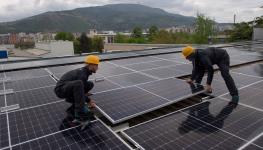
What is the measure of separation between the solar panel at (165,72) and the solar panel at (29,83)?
14.2 ft

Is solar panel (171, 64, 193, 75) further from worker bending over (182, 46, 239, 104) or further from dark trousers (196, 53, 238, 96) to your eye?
dark trousers (196, 53, 238, 96)

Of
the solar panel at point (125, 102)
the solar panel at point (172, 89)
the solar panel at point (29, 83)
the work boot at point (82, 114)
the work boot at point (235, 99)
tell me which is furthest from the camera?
the solar panel at point (29, 83)

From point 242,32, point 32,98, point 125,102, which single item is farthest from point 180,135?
point 242,32

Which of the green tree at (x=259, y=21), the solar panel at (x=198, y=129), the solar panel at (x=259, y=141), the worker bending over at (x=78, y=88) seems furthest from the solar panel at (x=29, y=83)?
the green tree at (x=259, y=21)

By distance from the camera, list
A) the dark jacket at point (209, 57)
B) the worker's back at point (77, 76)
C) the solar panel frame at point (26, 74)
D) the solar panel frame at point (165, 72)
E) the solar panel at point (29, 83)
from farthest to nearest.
Answer: the solar panel frame at point (26, 74) < the solar panel frame at point (165, 72) < the solar panel at point (29, 83) < the dark jacket at point (209, 57) < the worker's back at point (77, 76)

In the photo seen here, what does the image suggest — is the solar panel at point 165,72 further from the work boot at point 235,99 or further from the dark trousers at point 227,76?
the work boot at point 235,99

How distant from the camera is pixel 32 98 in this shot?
23.9ft

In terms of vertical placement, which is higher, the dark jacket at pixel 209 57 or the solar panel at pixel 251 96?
the dark jacket at pixel 209 57

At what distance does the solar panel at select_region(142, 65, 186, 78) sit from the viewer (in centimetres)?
1007

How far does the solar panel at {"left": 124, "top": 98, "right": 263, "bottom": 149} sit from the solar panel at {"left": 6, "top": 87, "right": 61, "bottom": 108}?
3.12 m

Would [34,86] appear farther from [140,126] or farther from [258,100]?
[258,100]

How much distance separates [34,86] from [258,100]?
7.84 metres

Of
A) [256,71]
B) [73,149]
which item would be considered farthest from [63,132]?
[256,71]

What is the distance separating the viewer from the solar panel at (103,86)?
307 inches
